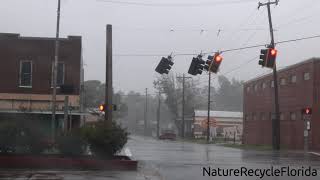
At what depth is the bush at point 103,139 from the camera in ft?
76.7

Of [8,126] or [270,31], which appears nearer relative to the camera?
[8,126]

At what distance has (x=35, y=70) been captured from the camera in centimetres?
4656

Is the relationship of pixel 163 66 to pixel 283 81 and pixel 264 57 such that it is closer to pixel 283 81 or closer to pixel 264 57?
pixel 264 57

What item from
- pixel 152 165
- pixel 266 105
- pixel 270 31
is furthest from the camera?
pixel 266 105

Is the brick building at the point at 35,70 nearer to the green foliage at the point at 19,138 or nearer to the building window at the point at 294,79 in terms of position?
the building window at the point at 294,79

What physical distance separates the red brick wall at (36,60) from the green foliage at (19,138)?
2293cm

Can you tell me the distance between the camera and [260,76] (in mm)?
65375

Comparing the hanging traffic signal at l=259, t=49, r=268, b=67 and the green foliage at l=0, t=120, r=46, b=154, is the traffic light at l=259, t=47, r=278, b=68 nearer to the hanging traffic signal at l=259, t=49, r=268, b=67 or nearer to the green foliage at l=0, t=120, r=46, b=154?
the hanging traffic signal at l=259, t=49, r=268, b=67

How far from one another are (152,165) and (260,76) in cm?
4129

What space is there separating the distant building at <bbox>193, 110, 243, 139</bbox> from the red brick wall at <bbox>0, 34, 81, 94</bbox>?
55914 millimetres

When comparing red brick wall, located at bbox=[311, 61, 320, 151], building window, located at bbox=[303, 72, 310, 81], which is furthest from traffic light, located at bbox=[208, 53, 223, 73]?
building window, located at bbox=[303, 72, 310, 81]

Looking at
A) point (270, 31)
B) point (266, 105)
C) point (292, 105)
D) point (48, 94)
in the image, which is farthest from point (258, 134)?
point (48, 94)

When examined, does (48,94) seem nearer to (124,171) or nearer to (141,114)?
(124,171)

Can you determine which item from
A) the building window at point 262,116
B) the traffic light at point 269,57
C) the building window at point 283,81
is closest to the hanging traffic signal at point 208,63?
the traffic light at point 269,57
